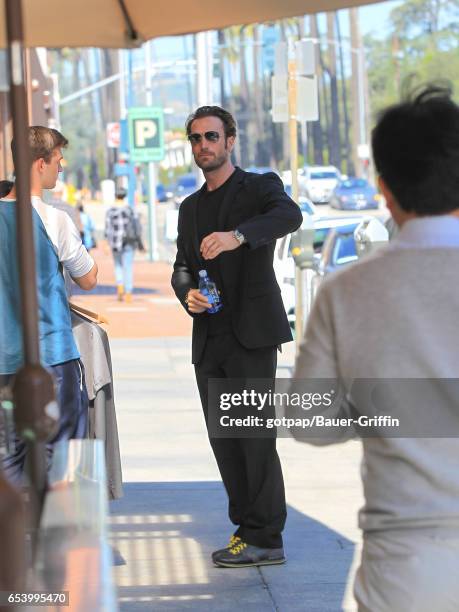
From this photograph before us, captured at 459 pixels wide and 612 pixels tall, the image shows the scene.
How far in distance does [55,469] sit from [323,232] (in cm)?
1821

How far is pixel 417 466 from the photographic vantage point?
2.51 metres

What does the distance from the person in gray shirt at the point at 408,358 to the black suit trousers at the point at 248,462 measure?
2.83 metres

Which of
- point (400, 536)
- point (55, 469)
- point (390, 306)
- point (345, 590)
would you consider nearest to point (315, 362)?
point (390, 306)

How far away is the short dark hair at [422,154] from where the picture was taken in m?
2.56

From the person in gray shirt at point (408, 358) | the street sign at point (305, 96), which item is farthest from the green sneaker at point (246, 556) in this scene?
the street sign at point (305, 96)

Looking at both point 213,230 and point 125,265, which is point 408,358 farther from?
point 125,265

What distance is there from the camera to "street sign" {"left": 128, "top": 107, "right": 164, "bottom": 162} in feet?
96.3

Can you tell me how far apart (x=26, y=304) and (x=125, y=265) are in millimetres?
20177

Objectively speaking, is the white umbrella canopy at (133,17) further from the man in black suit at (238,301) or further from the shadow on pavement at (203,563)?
the shadow on pavement at (203,563)

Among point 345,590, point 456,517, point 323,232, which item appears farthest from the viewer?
point 323,232

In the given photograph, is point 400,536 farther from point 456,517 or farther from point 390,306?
point 390,306

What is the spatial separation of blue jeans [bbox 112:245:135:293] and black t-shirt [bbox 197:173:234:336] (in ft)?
54.3

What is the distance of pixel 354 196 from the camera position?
6319cm

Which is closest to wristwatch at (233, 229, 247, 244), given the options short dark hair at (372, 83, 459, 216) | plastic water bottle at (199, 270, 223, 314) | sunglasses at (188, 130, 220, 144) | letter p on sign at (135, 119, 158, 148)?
plastic water bottle at (199, 270, 223, 314)
